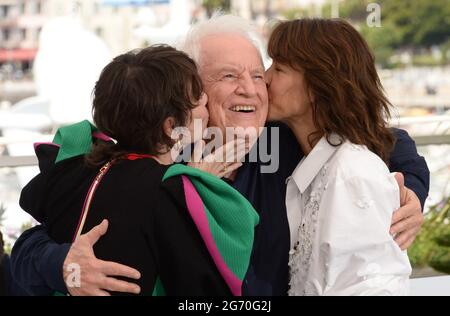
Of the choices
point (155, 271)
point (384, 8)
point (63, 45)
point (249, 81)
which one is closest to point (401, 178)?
point (249, 81)

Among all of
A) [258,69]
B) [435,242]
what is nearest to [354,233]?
[258,69]

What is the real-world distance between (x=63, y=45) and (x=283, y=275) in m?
4.59

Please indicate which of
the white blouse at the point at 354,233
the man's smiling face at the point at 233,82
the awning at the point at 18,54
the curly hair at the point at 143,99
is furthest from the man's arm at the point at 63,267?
the awning at the point at 18,54

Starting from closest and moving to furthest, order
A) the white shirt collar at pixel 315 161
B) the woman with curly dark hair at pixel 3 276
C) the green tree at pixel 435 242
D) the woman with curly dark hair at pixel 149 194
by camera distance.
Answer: the woman with curly dark hair at pixel 149 194, the white shirt collar at pixel 315 161, the woman with curly dark hair at pixel 3 276, the green tree at pixel 435 242

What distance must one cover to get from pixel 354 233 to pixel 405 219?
20 cm

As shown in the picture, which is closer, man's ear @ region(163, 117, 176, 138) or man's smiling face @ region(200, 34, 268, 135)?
man's ear @ region(163, 117, 176, 138)

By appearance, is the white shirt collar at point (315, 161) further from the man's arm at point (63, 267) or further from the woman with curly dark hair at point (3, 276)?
the woman with curly dark hair at point (3, 276)

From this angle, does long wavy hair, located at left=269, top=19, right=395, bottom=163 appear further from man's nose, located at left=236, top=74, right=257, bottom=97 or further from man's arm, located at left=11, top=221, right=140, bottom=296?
man's arm, located at left=11, top=221, right=140, bottom=296

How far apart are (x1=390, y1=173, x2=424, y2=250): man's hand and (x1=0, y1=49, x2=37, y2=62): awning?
1483cm

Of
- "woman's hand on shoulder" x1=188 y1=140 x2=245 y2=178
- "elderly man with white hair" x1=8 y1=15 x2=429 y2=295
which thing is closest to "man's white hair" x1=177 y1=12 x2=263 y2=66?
"elderly man with white hair" x1=8 y1=15 x2=429 y2=295

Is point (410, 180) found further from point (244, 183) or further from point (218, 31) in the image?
point (218, 31)

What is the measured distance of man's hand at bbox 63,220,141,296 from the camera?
1196 mm

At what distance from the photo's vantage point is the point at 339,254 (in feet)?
4.08

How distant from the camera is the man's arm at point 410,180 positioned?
4.63 feet
